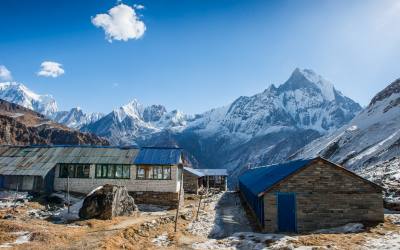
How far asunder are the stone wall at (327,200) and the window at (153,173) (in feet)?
58.8

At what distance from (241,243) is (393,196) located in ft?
72.8

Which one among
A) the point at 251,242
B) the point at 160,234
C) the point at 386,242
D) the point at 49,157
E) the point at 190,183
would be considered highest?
the point at 49,157

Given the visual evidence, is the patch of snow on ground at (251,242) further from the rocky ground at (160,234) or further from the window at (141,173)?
the window at (141,173)

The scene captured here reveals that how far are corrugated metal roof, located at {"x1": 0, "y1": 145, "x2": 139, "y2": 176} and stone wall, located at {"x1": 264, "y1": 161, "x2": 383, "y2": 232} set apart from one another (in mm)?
21901

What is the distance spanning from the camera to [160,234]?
29.6 meters

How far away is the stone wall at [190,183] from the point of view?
69.1 metres

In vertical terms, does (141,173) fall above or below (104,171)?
below

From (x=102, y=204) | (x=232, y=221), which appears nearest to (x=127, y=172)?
(x=102, y=204)

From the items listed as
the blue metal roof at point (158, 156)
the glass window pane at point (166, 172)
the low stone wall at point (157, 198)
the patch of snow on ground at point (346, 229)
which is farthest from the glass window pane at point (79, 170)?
the patch of snow on ground at point (346, 229)

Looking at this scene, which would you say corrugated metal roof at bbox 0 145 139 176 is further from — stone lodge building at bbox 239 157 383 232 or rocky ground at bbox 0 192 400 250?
stone lodge building at bbox 239 157 383 232

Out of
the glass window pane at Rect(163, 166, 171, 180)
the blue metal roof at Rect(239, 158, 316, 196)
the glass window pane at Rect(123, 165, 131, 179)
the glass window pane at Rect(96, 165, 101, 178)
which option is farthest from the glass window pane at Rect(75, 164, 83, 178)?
the blue metal roof at Rect(239, 158, 316, 196)

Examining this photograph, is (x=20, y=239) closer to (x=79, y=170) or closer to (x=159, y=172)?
(x=159, y=172)

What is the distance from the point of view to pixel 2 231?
25031 mm

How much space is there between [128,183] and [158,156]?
494 cm
